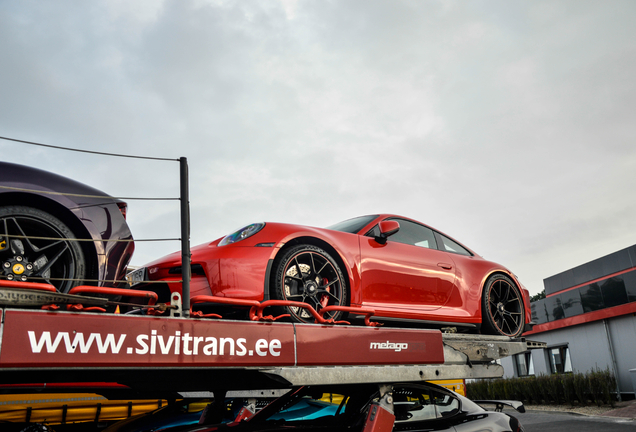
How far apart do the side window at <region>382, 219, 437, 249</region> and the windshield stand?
1.09ft

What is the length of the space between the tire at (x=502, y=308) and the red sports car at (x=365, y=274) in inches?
0.4

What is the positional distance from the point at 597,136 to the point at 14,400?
14.2 m

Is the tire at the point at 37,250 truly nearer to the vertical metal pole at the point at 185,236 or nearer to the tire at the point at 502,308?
the vertical metal pole at the point at 185,236

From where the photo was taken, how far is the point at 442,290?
474cm

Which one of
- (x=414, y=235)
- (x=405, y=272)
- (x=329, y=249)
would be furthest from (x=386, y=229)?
(x=414, y=235)

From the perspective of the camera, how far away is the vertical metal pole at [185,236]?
260cm

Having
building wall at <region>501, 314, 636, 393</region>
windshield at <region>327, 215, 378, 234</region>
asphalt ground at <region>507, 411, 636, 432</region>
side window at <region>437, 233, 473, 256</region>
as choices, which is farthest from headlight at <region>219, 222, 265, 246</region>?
building wall at <region>501, 314, 636, 393</region>

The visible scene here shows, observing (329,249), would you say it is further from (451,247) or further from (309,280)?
(451,247)

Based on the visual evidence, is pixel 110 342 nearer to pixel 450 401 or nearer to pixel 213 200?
pixel 213 200

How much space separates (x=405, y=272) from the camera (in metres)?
4.43

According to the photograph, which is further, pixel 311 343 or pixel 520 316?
pixel 520 316

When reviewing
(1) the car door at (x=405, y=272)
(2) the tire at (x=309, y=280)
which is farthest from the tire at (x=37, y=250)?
(1) the car door at (x=405, y=272)

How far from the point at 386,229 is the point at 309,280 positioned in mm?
A: 997

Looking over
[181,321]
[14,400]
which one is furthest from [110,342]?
[14,400]
